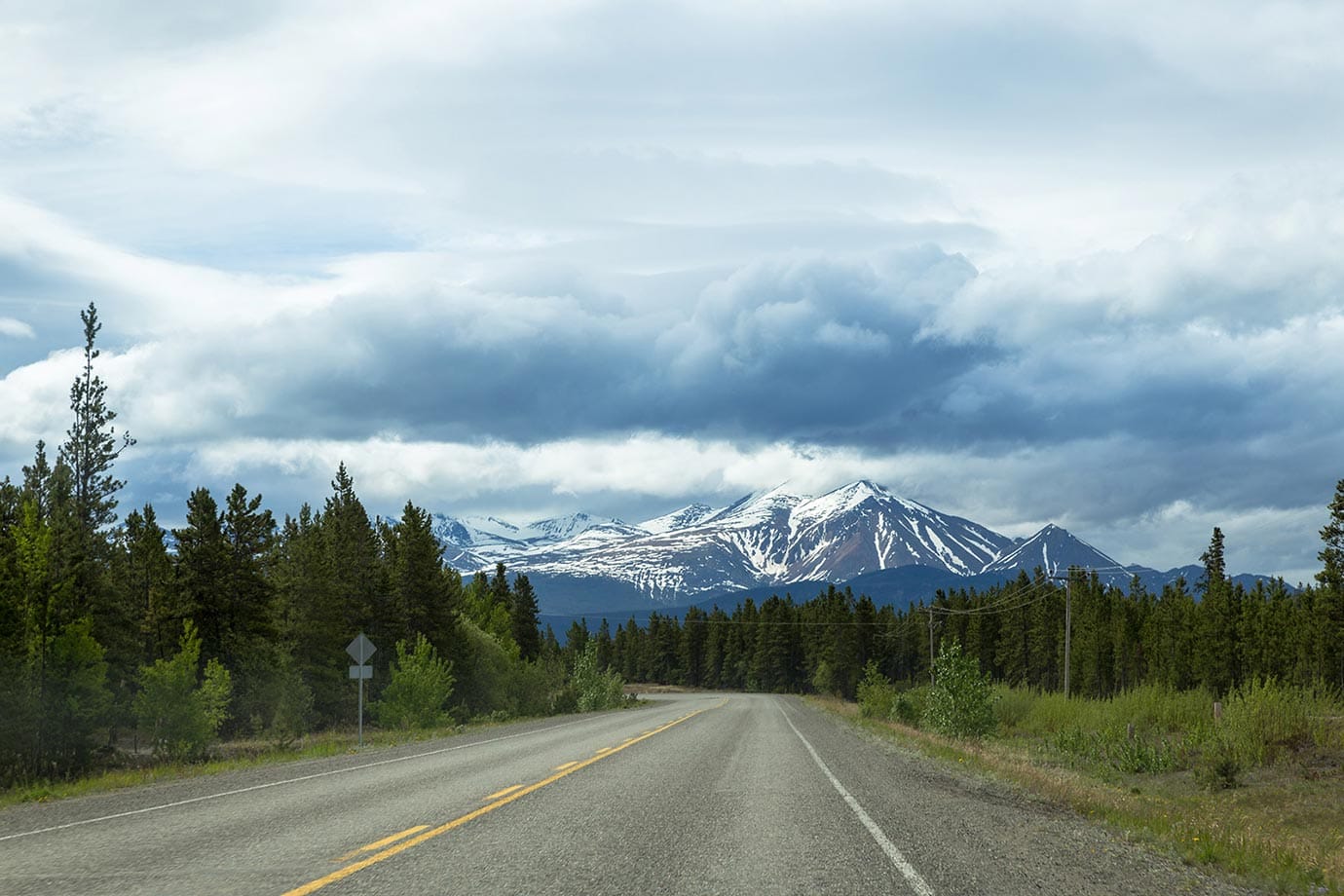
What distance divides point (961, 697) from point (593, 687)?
3772 cm

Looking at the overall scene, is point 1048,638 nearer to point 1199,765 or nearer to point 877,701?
point 877,701

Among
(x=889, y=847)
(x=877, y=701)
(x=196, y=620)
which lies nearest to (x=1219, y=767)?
(x=889, y=847)

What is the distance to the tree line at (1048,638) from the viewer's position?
86.9 metres

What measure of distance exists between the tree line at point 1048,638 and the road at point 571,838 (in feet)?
89.1

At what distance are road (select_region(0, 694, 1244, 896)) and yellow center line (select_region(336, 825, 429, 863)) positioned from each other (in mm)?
26

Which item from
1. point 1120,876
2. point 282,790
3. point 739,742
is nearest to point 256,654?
point 739,742

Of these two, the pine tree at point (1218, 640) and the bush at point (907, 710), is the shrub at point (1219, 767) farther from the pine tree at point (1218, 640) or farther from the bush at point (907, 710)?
the pine tree at point (1218, 640)

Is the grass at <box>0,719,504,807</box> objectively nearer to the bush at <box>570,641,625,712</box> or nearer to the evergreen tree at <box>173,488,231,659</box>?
the evergreen tree at <box>173,488,231,659</box>

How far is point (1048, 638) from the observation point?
375ft

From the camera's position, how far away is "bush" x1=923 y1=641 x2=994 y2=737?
37.4 meters

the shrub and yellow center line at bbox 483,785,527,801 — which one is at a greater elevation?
yellow center line at bbox 483,785,527,801

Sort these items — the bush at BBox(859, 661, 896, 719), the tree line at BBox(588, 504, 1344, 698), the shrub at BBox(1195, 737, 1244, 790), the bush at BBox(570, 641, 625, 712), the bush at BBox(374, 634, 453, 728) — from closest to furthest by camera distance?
the shrub at BBox(1195, 737, 1244, 790)
the bush at BBox(374, 634, 453, 728)
the bush at BBox(859, 661, 896, 719)
the bush at BBox(570, 641, 625, 712)
the tree line at BBox(588, 504, 1344, 698)

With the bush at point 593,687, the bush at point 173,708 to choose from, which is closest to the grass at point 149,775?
the bush at point 173,708

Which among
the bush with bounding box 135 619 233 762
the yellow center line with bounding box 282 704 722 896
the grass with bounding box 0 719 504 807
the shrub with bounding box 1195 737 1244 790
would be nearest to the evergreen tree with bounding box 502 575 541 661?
the bush with bounding box 135 619 233 762
